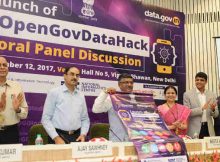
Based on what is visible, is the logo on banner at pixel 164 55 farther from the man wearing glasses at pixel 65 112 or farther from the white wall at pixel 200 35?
the man wearing glasses at pixel 65 112

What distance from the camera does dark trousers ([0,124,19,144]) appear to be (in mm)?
2883

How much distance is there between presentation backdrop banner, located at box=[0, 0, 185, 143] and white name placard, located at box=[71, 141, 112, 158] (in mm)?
2027

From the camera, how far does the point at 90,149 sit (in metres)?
1.83

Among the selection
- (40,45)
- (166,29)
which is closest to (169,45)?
(166,29)

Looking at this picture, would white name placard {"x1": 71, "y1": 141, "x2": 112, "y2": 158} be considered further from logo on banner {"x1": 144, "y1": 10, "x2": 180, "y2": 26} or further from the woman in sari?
logo on banner {"x1": 144, "y1": 10, "x2": 180, "y2": 26}

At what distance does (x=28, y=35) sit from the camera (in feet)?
12.2

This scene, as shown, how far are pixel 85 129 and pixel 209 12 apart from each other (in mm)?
4383

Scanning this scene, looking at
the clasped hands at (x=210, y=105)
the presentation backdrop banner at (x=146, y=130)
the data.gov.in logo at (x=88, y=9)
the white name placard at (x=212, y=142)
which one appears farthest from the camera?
the data.gov.in logo at (x=88, y=9)

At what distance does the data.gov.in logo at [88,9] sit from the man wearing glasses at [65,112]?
1453mm

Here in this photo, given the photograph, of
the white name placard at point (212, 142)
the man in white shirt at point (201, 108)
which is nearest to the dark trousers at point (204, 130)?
the man in white shirt at point (201, 108)

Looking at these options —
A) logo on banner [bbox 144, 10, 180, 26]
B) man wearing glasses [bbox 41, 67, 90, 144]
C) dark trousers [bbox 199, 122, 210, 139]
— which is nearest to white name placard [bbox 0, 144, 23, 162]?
man wearing glasses [bbox 41, 67, 90, 144]

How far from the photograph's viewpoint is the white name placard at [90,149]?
1.79 meters

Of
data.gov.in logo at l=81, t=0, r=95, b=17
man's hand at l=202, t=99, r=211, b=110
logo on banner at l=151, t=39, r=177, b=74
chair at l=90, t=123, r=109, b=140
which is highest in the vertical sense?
data.gov.in logo at l=81, t=0, r=95, b=17

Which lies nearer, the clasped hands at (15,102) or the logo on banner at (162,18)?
the clasped hands at (15,102)
